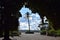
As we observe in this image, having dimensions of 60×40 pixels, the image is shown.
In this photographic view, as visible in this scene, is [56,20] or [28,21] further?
[28,21]

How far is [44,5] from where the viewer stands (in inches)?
448

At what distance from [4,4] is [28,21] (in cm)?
6859

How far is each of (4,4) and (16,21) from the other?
209 centimetres

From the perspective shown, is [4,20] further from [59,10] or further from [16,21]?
[59,10]

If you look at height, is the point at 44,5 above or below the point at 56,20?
above

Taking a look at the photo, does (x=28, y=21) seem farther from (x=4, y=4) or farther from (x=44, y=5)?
(x=44, y=5)

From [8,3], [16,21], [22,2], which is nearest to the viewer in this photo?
[22,2]

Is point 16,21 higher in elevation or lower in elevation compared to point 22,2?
lower

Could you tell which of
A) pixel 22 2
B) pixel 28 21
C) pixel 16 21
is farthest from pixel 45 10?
pixel 28 21

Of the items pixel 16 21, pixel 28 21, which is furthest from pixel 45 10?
pixel 28 21

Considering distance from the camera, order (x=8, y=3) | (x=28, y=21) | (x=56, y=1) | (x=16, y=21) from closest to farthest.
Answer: (x=56, y=1)
(x=8, y=3)
(x=16, y=21)
(x=28, y=21)

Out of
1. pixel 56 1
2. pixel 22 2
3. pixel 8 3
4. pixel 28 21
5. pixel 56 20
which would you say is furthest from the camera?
pixel 28 21

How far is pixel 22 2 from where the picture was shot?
53.3 ft

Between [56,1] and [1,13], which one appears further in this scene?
[1,13]
